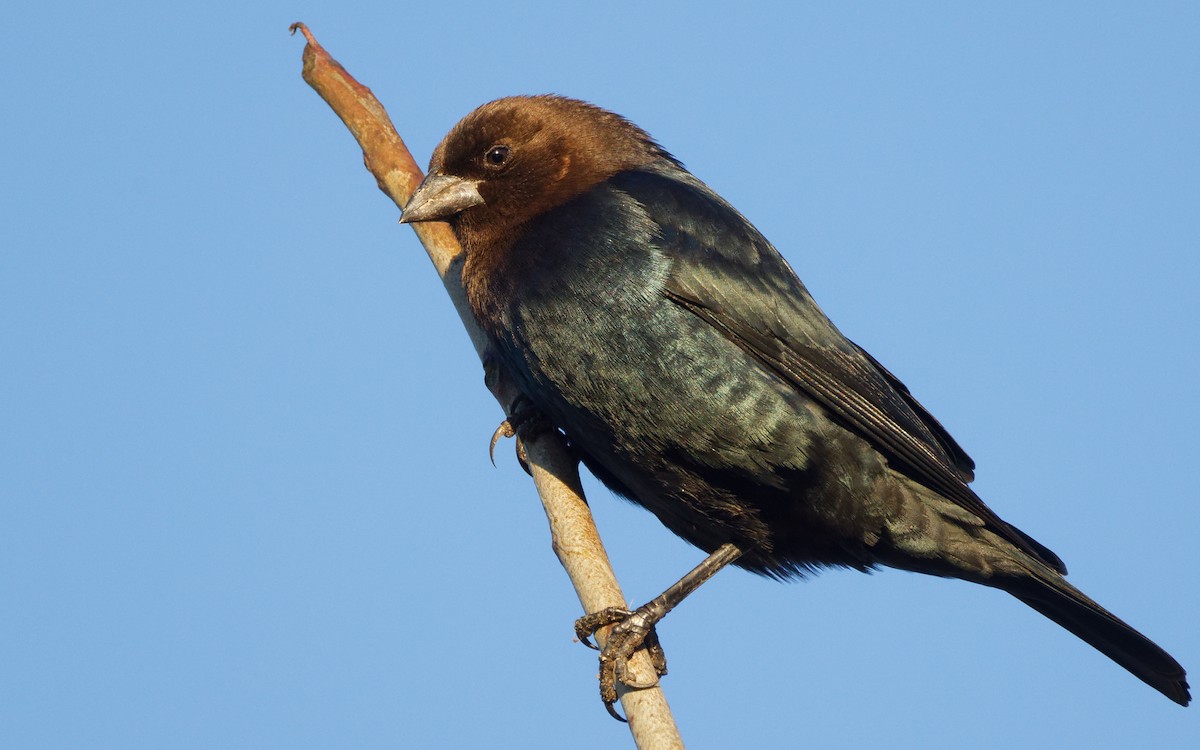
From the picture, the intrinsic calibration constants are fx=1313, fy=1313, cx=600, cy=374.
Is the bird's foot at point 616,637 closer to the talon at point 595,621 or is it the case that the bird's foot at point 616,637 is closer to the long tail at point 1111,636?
the talon at point 595,621

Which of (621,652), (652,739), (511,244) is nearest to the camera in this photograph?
(652,739)

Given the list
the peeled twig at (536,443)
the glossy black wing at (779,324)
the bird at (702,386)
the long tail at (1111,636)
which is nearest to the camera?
the peeled twig at (536,443)

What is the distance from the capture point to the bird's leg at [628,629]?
4.67m

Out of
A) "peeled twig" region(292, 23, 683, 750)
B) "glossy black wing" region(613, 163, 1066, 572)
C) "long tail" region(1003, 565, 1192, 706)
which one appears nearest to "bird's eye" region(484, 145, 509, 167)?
"peeled twig" region(292, 23, 683, 750)

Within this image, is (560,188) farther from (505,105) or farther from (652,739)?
(652,739)

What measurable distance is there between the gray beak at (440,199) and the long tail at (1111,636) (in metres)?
2.87

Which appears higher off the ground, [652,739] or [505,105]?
[505,105]

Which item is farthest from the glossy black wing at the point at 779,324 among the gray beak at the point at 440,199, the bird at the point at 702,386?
the gray beak at the point at 440,199

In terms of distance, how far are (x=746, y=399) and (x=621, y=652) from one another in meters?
1.12

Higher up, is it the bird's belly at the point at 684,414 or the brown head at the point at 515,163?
the brown head at the point at 515,163

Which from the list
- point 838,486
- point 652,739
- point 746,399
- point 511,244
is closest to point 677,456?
point 746,399

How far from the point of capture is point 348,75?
5723 mm

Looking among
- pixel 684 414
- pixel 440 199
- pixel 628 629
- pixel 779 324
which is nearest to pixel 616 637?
pixel 628 629

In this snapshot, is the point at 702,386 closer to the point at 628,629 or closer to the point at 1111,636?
the point at 628,629
